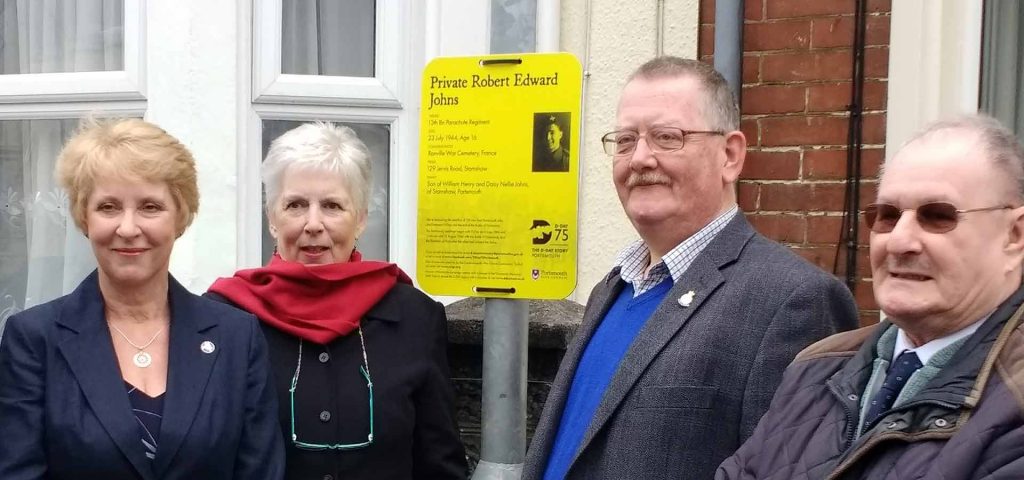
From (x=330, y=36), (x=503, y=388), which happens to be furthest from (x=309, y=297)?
(x=330, y=36)

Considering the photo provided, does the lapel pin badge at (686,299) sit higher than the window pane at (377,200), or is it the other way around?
the window pane at (377,200)

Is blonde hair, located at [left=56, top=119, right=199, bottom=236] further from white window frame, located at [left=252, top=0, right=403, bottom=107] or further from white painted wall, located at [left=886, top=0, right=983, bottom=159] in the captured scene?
white painted wall, located at [left=886, top=0, right=983, bottom=159]

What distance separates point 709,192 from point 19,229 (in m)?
2.77

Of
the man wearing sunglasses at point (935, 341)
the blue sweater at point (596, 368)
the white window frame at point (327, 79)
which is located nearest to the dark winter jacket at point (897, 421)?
the man wearing sunglasses at point (935, 341)

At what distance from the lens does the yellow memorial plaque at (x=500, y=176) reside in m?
2.45

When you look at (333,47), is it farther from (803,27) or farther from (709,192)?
(709,192)

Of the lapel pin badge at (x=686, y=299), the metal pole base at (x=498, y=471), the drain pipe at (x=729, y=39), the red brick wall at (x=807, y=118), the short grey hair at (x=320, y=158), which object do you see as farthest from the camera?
the red brick wall at (x=807, y=118)

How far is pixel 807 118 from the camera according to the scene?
330 centimetres

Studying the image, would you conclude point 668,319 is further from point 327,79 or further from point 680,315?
point 327,79

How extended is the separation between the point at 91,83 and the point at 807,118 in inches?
96.7

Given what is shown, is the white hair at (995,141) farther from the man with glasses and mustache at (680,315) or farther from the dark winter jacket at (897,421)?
the man with glasses and mustache at (680,315)

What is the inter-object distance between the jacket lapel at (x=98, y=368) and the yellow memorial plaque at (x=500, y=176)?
0.75 metres

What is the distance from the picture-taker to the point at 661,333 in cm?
215

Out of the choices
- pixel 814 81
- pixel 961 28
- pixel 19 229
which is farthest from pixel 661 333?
pixel 19 229
